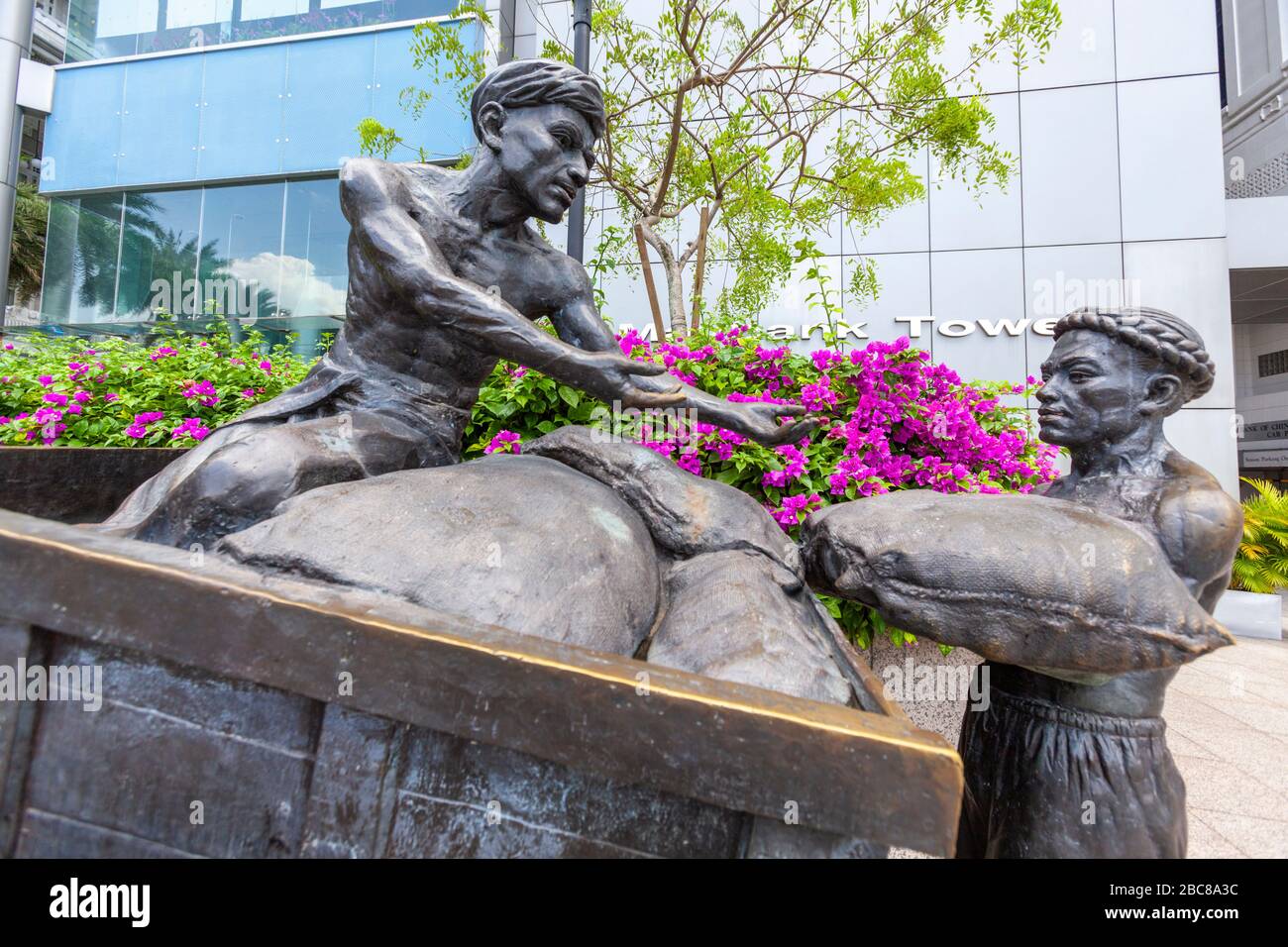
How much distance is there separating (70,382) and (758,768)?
228 inches

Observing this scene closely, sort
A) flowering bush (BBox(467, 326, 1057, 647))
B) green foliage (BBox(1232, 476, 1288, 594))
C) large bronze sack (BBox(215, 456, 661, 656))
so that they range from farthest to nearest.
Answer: green foliage (BBox(1232, 476, 1288, 594)), flowering bush (BBox(467, 326, 1057, 647)), large bronze sack (BBox(215, 456, 661, 656))

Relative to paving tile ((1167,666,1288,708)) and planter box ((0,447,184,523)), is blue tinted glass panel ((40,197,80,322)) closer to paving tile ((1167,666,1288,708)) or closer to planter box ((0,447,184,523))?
planter box ((0,447,184,523))

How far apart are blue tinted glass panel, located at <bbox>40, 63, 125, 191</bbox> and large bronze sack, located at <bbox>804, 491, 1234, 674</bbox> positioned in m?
15.2

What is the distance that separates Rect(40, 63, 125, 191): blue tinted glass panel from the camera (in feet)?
38.1

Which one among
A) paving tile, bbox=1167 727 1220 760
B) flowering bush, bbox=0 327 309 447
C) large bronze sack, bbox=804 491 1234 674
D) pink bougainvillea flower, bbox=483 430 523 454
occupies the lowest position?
paving tile, bbox=1167 727 1220 760

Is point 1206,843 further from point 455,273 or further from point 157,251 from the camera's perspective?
point 157,251

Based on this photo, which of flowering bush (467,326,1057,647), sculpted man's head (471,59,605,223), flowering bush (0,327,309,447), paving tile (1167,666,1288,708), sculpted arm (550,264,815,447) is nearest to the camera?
sculpted man's head (471,59,605,223)

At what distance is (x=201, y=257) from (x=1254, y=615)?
632 inches

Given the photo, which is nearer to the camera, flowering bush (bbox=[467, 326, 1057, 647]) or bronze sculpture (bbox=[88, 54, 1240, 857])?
bronze sculpture (bbox=[88, 54, 1240, 857])

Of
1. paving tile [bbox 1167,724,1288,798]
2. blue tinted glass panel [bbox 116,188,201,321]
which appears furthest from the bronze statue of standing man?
blue tinted glass panel [bbox 116,188,201,321]

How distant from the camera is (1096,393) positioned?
4.86ft

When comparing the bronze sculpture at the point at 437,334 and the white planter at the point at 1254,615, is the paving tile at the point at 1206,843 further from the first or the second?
the white planter at the point at 1254,615
